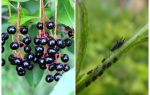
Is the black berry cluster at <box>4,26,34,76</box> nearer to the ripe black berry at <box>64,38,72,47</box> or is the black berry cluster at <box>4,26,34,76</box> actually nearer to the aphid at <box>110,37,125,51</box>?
the ripe black berry at <box>64,38,72,47</box>

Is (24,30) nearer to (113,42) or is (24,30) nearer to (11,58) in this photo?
(11,58)

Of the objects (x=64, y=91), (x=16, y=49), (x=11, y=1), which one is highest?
(x=11, y=1)

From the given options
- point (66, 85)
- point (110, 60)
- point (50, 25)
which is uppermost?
point (50, 25)

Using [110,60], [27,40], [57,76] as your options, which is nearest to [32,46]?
[27,40]

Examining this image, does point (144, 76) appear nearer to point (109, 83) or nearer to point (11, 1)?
point (109, 83)

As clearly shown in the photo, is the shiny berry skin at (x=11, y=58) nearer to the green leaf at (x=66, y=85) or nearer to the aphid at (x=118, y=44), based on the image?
the green leaf at (x=66, y=85)

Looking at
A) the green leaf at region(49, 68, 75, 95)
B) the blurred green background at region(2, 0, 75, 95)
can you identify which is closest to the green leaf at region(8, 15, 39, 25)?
the blurred green background at region(2, 0, 75, 95)

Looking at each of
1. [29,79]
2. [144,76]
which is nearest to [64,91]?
[29,79]
